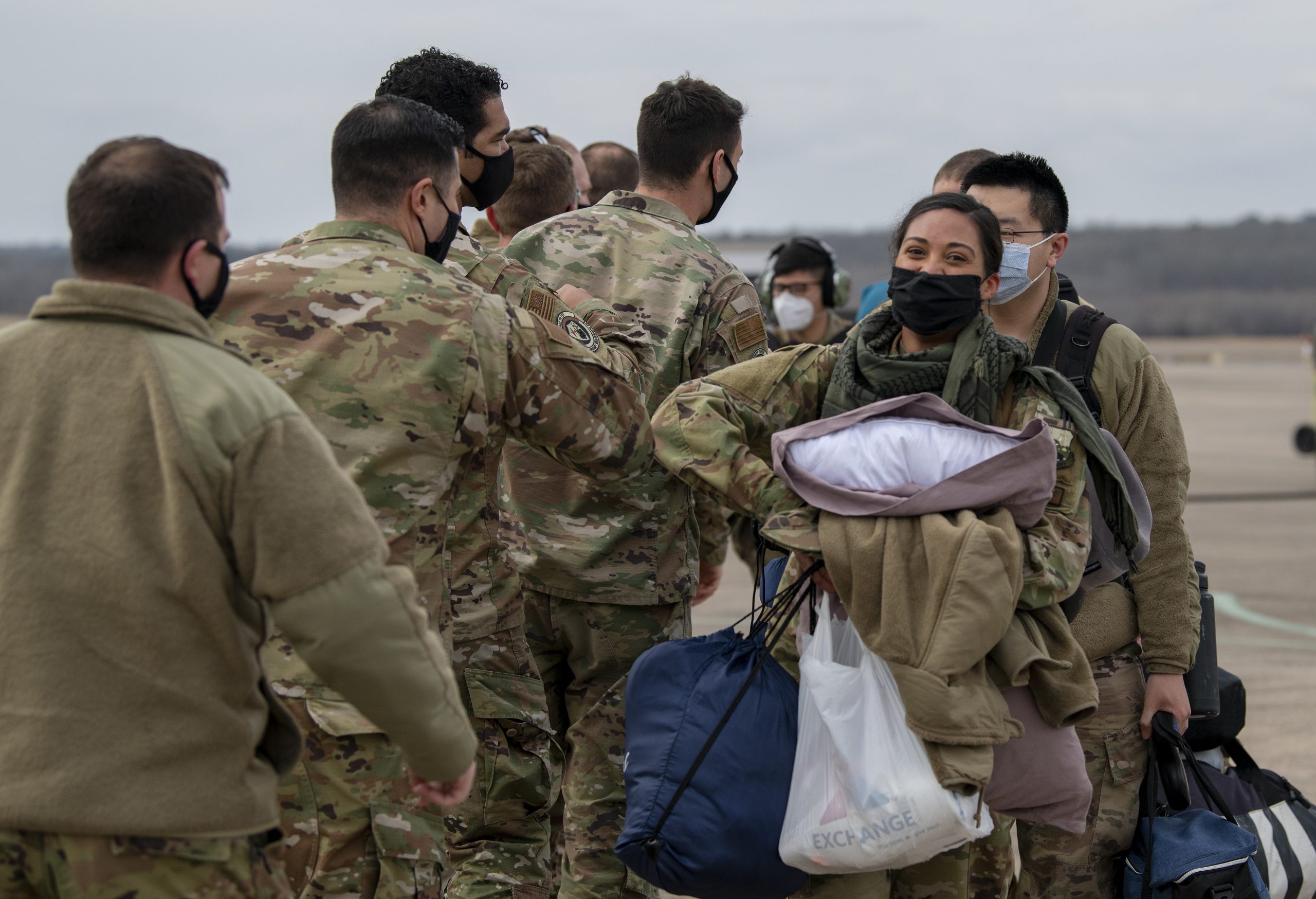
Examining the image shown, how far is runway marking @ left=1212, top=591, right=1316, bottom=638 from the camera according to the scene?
9.12m

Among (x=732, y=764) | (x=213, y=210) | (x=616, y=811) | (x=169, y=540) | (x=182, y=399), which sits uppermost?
(x=213, y=210)

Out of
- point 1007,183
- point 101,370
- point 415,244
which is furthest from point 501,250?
point 101,370

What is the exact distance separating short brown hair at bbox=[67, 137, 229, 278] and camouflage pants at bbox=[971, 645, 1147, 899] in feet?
8.31

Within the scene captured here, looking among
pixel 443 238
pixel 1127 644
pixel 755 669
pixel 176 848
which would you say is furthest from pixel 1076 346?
pixel 176 848

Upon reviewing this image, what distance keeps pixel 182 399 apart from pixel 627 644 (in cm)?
212

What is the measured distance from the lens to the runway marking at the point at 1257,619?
912cm

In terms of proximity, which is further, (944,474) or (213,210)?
(944,474)

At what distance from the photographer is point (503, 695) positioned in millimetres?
3396

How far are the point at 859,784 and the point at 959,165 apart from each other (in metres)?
2.77

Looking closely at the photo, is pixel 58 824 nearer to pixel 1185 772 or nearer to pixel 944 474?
pixel 944 474

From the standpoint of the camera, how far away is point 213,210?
7.27ft

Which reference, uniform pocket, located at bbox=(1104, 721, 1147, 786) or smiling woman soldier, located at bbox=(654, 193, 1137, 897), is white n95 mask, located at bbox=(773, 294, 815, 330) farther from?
uniform pocket, located at bbox=(1104, 721, 1147, 786)

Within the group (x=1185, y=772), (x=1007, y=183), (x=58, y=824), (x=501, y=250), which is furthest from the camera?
(x=501, y=250)

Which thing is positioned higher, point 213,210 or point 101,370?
point 213,210
